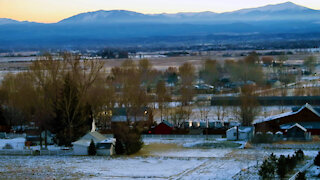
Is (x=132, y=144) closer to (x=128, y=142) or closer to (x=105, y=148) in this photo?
(x=128, y=142)

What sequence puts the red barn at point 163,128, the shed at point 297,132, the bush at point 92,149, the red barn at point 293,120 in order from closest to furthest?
the bush at point 92,149, the shed at point 297,132, the red barn at point 293,120, the red barn at point 163,128

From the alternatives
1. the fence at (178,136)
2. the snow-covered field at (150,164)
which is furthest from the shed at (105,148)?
the fence at (178,136)

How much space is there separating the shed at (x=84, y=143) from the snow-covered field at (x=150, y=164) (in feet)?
3.40

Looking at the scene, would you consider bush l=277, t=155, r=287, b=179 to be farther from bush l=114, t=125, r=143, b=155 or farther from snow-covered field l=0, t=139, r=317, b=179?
bush l=114, t=125, r=143, b=155

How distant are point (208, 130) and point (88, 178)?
14618 mm

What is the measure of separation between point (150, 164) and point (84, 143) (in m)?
5.41

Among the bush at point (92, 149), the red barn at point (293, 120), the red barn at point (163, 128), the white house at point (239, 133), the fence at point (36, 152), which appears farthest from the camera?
the red barn at point (163, 128)

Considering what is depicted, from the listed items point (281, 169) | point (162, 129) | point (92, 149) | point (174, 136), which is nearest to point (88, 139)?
point (92, 149)

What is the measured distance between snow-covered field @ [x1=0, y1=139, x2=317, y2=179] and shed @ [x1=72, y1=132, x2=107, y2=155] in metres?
1.04

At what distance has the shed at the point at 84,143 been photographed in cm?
3172

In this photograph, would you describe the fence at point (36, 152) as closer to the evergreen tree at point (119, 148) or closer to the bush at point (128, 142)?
the evergreen tree at point (119, 148)

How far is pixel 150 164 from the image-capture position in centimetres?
2773

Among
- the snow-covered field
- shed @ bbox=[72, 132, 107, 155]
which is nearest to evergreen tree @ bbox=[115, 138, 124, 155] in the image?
the snow-covered field

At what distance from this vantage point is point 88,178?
2458 cm
